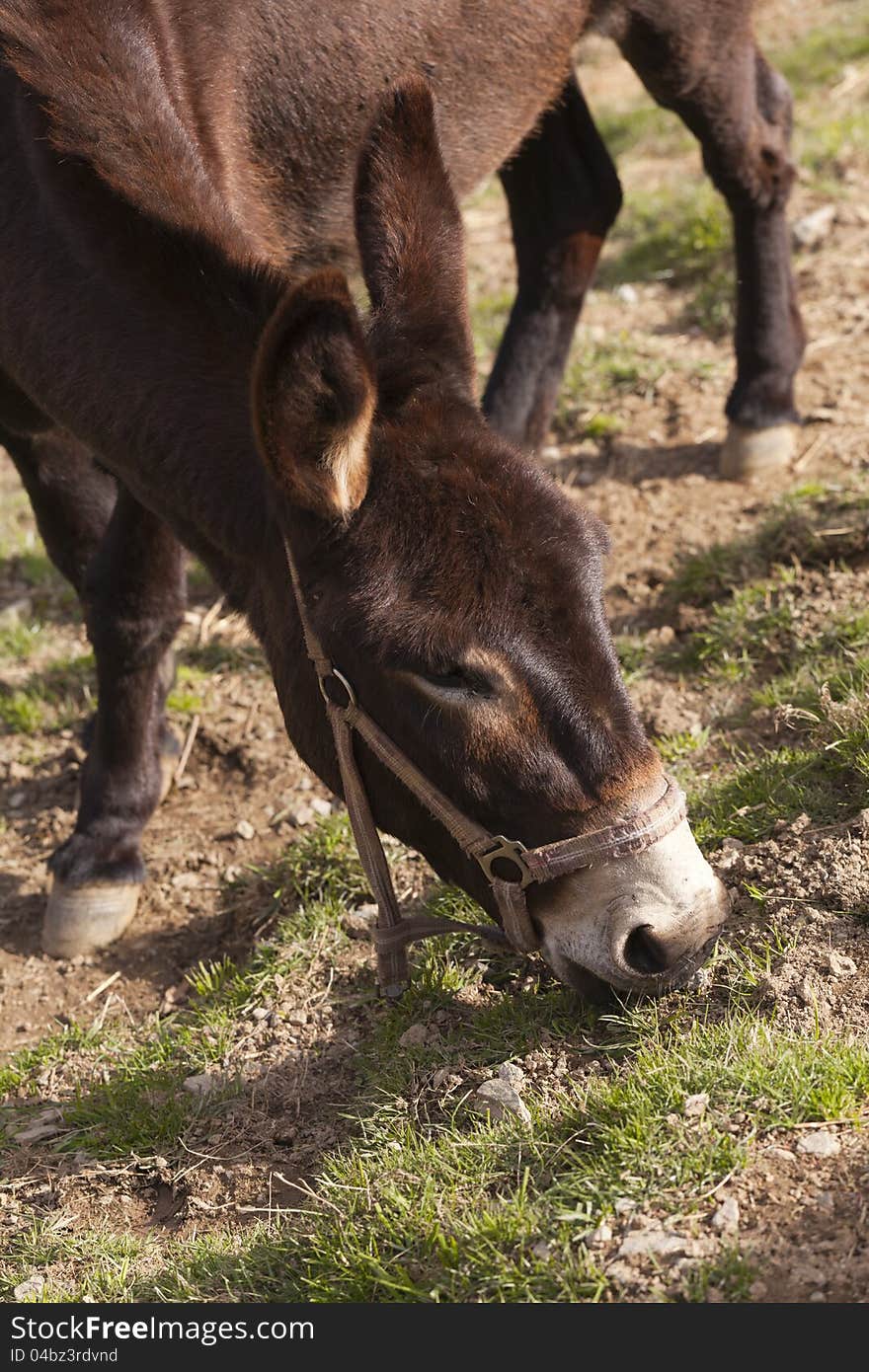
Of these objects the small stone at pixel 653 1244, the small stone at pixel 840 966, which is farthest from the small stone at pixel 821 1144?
the small stone at pixel 840 966

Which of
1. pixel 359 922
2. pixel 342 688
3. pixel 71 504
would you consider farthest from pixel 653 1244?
pixel 71 504

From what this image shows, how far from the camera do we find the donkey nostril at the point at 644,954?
2.54 m

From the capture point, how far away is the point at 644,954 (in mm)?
2578

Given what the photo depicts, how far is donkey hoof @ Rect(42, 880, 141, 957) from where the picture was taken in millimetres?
3982

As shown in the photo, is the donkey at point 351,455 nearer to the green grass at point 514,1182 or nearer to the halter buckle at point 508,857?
the halter buckle at point 508,857

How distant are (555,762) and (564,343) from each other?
3.18m

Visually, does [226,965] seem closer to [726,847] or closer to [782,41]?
[726,847]

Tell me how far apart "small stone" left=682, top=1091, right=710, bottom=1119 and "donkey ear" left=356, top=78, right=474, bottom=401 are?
1.42m

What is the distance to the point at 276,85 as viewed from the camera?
3.74m

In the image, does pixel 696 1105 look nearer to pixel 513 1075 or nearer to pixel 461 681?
pixel 513 1075

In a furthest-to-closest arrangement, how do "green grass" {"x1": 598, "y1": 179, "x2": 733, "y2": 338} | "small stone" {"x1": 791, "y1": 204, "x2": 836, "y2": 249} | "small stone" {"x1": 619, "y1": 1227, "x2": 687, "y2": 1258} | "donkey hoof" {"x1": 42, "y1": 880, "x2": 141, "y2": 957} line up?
"small stone" {"x1": 791, "y1": 204, "x2": 836, "y2": 249} < "green grass" {"x1": 598, "y1": 179, "x2": 733, "y2": 338} < "donkey hoof" {"x1": 42, "y1": 880, "x2": 141, "y2": 957} < "small stone" {"x1": 619, "y1": 1227, "x2": 687, "y2": 1258}

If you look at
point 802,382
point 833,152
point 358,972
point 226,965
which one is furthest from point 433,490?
point 833,152

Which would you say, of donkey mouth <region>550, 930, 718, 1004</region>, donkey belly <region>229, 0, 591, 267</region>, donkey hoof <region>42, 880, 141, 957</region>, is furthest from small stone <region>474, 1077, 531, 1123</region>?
donkey belly <region>229, 0, 591, 267</region>

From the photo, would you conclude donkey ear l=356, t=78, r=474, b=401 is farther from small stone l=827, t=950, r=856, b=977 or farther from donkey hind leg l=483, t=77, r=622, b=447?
donkey hind leg l=483, t=77, r=622, b=447
